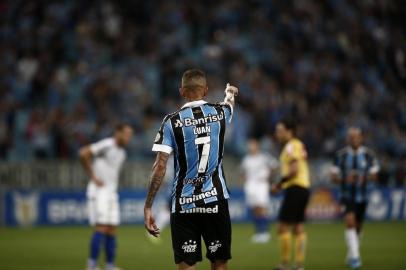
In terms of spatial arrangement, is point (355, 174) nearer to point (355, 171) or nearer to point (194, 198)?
point (355, 171)

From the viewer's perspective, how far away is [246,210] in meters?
25.7

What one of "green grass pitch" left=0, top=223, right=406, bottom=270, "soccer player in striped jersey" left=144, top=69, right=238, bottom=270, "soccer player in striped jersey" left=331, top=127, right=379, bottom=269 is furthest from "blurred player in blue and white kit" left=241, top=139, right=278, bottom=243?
"soccer player in striped jersey" left=144, top=69, right=238, bottom=270

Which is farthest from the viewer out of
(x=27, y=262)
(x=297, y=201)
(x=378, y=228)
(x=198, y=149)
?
(x=378, y=228)

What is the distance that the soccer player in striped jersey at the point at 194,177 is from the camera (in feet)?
25.7

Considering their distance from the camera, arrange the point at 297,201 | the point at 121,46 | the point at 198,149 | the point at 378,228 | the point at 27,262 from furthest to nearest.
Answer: the point at 121,46 < the point at 378,228 < the point at 27,262 < the point at 297,201 < the point at 198,149

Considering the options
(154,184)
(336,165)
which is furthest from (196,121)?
(336,165)

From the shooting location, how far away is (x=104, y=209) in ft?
43.4

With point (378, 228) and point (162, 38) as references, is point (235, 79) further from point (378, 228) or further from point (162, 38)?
point (378, 228)

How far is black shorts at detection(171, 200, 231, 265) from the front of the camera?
7.85 meters

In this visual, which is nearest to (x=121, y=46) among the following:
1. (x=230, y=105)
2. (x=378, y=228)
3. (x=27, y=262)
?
(x=378, y=228)

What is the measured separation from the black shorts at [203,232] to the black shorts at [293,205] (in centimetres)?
516

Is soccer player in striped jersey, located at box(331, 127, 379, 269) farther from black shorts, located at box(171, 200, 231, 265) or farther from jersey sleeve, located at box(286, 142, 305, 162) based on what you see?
black shorts, located at box(171, 200, 231, 265)

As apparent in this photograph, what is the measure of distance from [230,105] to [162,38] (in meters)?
18.5

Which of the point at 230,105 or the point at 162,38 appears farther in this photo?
the point at 162,38
